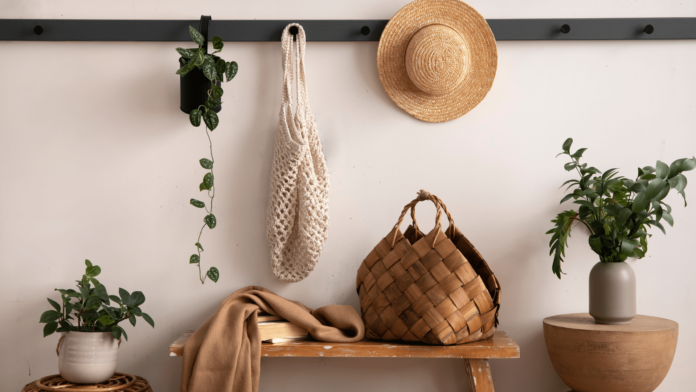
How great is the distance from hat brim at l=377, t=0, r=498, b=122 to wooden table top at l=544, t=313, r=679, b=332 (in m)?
0.60

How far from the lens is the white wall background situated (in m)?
1.37

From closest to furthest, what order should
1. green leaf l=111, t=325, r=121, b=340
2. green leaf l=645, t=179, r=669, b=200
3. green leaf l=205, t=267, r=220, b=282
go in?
1. green leaf l=645, t=179, r=669, b=200
2. green leaf l=111, t=325, r=121, b=340
3. green leaf l=205, t=267, r=220, b=282

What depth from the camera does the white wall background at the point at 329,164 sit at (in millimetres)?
1374

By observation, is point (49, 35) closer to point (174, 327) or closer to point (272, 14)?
point (272, 14)

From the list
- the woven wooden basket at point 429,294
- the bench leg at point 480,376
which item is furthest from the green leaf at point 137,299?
the bench leg at point 480,376

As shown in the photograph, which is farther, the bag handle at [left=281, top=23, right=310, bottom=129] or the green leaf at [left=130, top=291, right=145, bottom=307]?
the bag handle at [left=281, top=23, right=310, bottom=129]

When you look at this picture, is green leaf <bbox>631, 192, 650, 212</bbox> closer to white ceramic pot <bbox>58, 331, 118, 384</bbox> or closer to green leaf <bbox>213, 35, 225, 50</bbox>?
green leaf <bbox>213, 35, 225, 50</bbox>

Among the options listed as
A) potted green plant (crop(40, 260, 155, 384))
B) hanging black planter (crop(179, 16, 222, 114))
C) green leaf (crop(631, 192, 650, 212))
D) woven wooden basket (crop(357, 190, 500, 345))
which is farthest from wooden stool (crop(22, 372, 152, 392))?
green leaf (crop(631, 192, 650, 212))

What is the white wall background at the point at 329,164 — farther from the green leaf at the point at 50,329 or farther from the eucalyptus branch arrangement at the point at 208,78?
the green leaf at the point at 50,329

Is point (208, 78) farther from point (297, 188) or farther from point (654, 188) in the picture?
point (654, 188)

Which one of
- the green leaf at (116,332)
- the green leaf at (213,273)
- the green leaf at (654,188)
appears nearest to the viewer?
the green leaf at (654,188)

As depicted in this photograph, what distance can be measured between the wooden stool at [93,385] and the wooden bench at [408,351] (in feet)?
0.51

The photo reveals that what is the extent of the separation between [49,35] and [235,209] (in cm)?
73

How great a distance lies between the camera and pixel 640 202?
1101 millimetres
